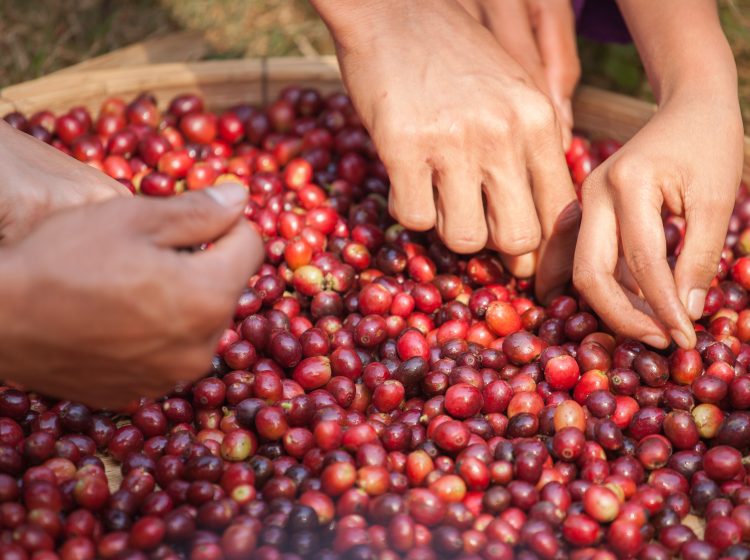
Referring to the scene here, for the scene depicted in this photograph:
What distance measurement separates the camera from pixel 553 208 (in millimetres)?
3326

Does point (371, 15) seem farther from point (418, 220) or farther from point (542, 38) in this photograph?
point (542, 38)

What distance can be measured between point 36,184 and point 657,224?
2.02 meters

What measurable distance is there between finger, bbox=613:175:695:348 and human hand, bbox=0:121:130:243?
173 centimetres

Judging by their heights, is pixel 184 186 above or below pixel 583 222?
below

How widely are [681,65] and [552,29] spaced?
0.88 metres

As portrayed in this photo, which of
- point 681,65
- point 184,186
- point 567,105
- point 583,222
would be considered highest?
point 681,65

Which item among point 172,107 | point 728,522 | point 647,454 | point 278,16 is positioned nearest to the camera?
point 728,522

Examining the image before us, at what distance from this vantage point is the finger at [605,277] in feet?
9.70

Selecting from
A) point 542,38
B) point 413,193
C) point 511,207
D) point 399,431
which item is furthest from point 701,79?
point 399,431

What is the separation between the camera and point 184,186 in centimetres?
423

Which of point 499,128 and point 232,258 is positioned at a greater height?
point 232,258

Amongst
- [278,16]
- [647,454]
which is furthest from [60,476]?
[278,16]

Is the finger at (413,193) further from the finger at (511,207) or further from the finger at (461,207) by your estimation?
the finger at (511,207)

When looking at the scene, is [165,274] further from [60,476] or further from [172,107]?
[172,107]
